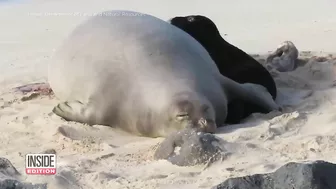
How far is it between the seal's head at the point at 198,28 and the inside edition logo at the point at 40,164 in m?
2.16

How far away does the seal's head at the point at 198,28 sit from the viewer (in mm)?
6144

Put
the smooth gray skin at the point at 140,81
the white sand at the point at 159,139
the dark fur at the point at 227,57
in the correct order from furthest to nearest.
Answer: the dark fur at the point at 227,57
the smooth gray skin at the point at 140,81
the white sand at the point at 159,139

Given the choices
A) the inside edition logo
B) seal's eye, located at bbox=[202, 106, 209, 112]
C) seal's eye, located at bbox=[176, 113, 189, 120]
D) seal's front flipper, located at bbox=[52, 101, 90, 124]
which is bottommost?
seal's front flipper, located at bbox=[52, 101, 90, 124]

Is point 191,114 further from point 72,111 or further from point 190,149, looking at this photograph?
point 72,111

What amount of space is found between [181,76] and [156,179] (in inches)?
52.0

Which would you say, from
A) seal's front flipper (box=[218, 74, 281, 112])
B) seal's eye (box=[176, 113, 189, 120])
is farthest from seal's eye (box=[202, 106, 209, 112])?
seal's front flipper (box=[218, 74, 281, 112])

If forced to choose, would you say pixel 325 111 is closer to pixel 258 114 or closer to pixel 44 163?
pixel 258 114

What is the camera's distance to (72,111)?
17.3ft

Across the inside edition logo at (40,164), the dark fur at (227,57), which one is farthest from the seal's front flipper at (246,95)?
the inside edition logo at (40,164)

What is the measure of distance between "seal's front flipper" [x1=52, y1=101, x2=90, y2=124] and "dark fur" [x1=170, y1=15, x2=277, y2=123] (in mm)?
1221

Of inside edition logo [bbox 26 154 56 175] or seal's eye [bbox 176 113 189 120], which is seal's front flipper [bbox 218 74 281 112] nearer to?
seal's eye [bbox 176 113 189 120]

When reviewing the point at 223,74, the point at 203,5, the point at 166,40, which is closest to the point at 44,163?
the point at 166,40

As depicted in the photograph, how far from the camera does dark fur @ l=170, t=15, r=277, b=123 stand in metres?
5.80

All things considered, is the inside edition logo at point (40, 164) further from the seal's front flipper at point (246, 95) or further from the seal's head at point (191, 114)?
the seal's front flipper at point (246, 95)
